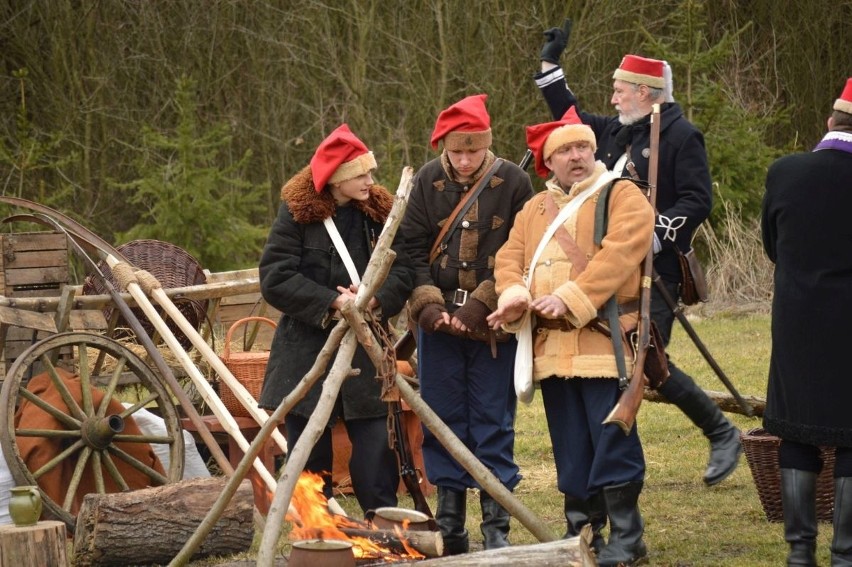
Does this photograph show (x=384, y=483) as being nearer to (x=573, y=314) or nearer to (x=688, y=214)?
(x=573, y=314)

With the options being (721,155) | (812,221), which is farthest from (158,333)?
(721,155)

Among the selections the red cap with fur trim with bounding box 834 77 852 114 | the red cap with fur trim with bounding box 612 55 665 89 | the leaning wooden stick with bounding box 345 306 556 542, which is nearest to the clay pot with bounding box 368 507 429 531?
the leaning wooden stick with bounding box 345 306 556 542

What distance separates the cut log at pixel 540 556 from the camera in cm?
414

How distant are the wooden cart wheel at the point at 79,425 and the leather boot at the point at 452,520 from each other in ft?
5.35

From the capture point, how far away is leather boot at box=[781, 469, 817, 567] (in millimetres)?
4676

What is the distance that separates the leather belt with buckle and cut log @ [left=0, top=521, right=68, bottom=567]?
174 cm

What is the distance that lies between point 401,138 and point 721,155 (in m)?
3.66

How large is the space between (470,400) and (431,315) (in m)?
0.41

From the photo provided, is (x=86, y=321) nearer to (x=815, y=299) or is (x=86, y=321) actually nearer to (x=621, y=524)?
(x=621, y=524)

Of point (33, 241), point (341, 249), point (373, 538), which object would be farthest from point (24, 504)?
point (33, 241)

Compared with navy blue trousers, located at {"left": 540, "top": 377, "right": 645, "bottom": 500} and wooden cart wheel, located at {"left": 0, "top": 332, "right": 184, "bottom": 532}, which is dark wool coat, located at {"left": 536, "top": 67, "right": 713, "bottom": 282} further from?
wooden cart wheel, located at {"left": 0, "top": 332, "right": 184, "bottom": 532}

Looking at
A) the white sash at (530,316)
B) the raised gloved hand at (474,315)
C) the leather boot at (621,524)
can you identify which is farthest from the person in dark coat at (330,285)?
the leather boot at (621,524)

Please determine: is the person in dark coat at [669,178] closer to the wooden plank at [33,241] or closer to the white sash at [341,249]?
the white sash at [341,249]

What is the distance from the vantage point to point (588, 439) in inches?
199
